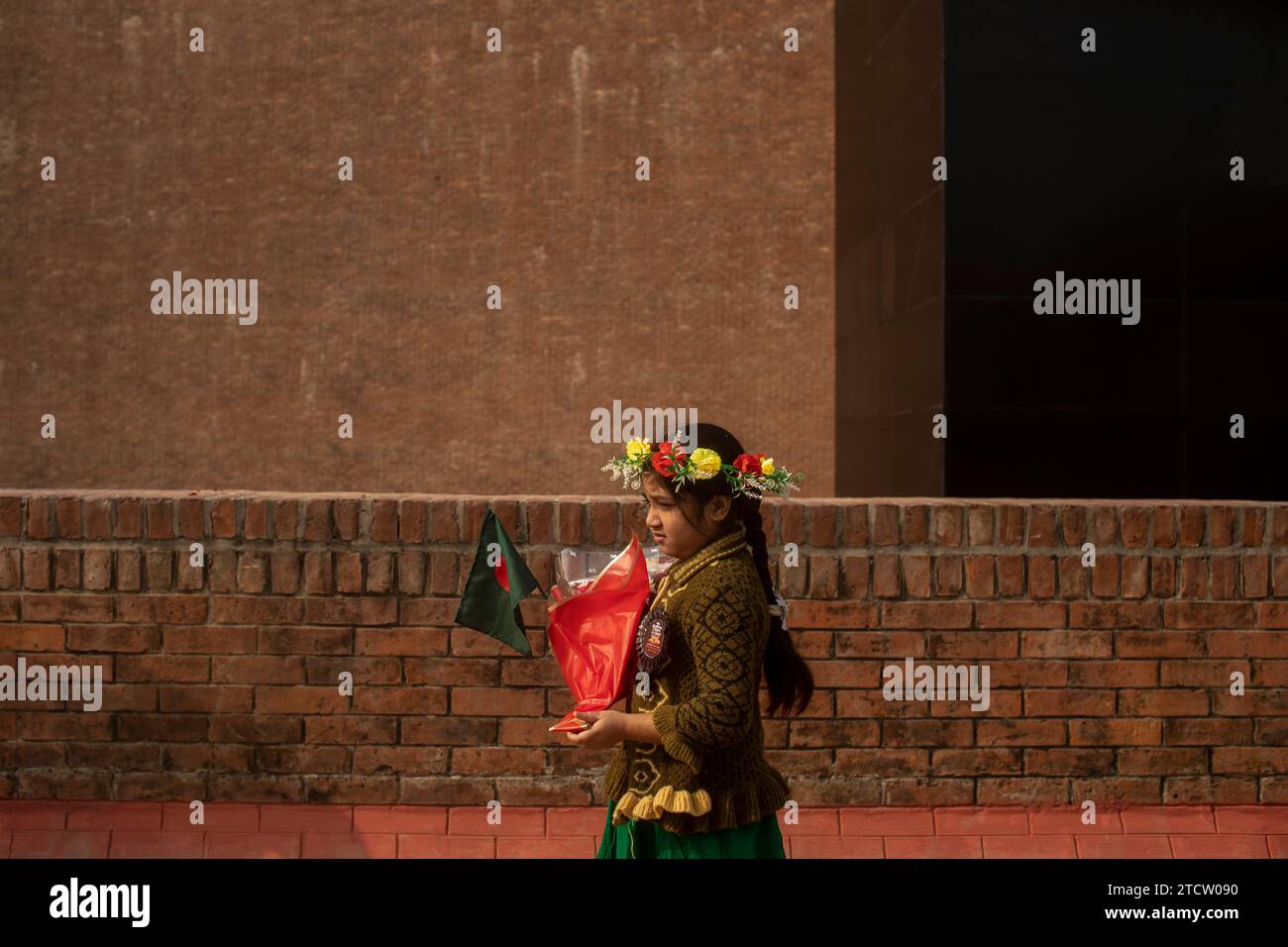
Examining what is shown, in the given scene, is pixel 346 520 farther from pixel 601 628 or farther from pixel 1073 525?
pixel 1073 525

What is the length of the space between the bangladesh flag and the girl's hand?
45cm

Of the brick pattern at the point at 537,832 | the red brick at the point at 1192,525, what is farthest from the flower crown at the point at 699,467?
the red brick at the point at 1192,525

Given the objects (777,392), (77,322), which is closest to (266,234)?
(77,322)

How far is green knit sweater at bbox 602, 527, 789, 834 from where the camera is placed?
3141 millimetres

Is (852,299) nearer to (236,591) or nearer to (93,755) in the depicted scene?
(236,591)

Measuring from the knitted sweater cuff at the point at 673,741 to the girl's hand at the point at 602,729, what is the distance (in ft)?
0.28

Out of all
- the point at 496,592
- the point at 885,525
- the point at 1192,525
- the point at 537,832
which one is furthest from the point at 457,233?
the point at 496,592

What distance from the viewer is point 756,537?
139 inches

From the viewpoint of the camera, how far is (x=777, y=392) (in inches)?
509

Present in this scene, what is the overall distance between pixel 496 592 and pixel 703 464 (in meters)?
0.82

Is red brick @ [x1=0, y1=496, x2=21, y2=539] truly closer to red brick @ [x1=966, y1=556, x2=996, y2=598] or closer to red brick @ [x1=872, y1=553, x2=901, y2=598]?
red brick @ [x1=872, y1=553, x2=901, y2=598]

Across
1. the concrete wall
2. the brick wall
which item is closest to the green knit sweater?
the brick wall

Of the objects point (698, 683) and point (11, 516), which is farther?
point (11, 516)

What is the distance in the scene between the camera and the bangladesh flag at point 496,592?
3607mm
